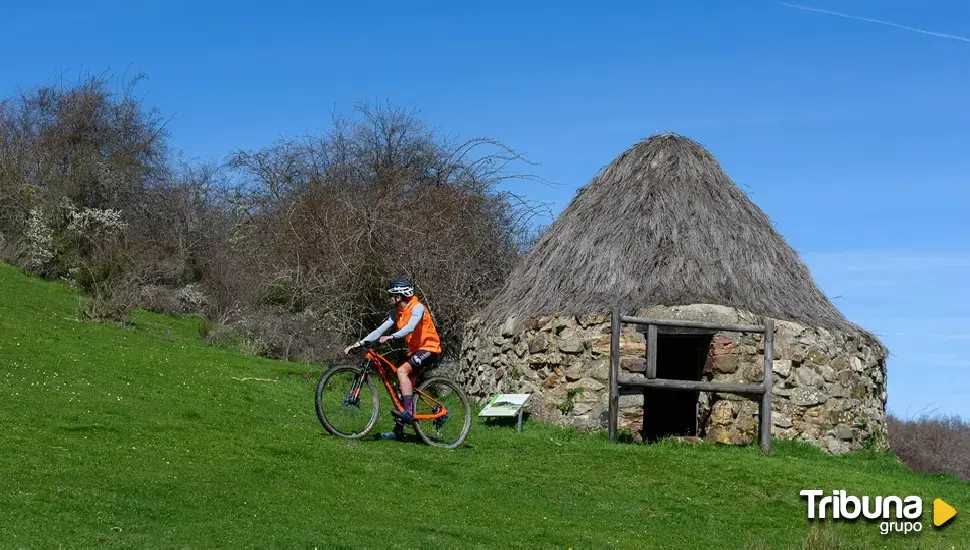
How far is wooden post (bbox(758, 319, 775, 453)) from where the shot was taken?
16.3 metres

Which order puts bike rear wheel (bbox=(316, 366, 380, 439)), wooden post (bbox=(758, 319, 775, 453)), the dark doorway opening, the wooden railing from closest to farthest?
bike rear wheel (bbox=(316, 366, 380, 439)), the wooden railing, wooden post (bbox=(758, 319, 775, 453)), the dark doorway opening

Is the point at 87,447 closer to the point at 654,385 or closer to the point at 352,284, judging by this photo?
the point at 654,385

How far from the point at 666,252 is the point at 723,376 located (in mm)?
2403

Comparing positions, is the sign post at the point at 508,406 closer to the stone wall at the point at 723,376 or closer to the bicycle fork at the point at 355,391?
the stone wall at the point at 723,376

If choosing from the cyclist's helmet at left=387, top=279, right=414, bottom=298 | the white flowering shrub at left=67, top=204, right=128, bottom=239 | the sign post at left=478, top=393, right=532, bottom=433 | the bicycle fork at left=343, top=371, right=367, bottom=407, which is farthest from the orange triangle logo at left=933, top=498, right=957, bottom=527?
the white flowering shrub at left=67, top=204, right=128, bottom=239

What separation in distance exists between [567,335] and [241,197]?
27964 mm

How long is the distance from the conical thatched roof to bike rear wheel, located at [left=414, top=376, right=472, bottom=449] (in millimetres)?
4053

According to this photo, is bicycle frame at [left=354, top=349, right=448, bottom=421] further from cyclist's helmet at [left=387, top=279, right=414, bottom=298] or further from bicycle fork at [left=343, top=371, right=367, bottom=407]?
cyclist's helmet at [left=387, top=279, right=414, bottom=298]

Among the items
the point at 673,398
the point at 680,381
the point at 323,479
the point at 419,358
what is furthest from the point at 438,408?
the point at 673,398

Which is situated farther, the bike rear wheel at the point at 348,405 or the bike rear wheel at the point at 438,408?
the bike rear wheel at the point at 438,408

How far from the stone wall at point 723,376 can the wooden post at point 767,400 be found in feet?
3.36

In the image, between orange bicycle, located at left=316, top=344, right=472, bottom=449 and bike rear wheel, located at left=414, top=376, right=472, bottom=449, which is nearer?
orange bicycle, located at left=316, top=344, right=472, bottom=449

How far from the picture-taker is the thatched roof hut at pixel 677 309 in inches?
706

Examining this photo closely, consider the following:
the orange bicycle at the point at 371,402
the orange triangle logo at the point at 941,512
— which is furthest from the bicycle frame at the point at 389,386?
the orange triangle logo at the point at 941,512
